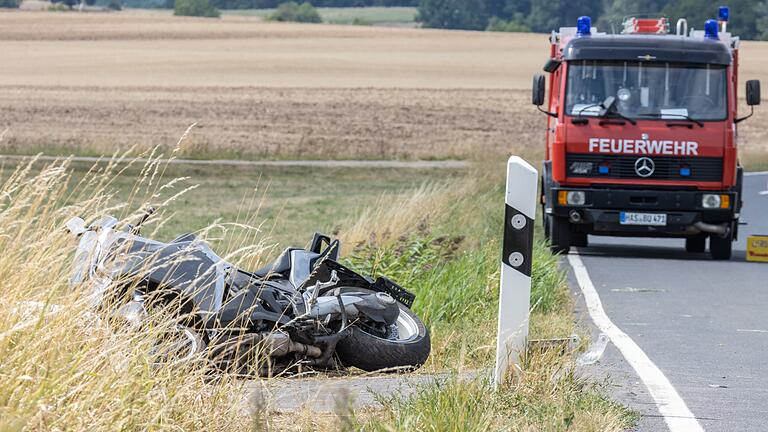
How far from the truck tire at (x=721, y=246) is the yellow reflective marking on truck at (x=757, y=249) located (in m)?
0.24

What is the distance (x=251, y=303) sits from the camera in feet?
25.3

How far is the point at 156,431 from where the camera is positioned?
5.30 meters

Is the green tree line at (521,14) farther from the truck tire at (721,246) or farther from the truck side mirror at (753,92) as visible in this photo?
the truck side mirror at (753,92)

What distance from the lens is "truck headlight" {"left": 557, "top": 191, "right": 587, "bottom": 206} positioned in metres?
17.2

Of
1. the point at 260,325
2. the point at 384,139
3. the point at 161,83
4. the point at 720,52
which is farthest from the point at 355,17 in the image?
the point at 260,325

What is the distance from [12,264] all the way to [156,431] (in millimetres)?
1580

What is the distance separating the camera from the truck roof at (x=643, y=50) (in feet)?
55.7

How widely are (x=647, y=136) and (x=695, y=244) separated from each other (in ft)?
8.58

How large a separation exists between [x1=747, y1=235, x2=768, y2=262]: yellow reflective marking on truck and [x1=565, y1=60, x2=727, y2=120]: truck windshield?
63.7 inches

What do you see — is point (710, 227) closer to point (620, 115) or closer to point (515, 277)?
point (620, 115)

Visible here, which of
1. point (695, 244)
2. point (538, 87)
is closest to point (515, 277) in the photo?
point (538, 87)

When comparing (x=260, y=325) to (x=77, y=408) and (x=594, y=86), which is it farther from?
(x=594, y=86)

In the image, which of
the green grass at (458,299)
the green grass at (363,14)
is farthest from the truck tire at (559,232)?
the green grass at (363,14)

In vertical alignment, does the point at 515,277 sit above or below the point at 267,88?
above
